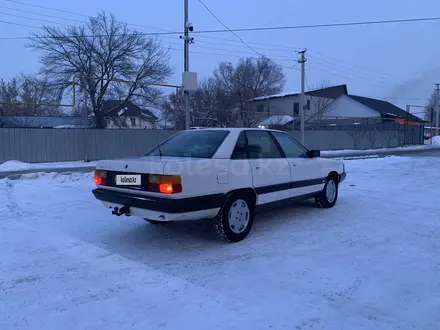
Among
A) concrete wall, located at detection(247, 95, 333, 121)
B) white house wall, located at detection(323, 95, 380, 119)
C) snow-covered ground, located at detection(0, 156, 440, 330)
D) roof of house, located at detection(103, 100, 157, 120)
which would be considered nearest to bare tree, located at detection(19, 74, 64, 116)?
roof of house, located at detection(103, 100, 157, 120)

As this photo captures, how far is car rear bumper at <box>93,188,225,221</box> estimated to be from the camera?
3926mm

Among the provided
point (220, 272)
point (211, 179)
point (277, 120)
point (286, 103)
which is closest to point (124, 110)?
point (277, 120)

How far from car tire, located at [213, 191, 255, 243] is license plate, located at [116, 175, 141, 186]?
3.52 ft

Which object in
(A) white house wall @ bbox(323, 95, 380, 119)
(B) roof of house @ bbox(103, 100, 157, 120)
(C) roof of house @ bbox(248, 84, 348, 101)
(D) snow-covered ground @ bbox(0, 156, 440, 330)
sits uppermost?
(C) roof of house @ bbox(248, 84, 348, 101)

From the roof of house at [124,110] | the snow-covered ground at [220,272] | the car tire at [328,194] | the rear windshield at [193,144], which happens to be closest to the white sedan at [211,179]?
the rear windshield at [193,144]

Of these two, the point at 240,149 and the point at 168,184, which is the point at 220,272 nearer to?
the point at 168,184

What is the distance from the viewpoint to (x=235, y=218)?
461 cm

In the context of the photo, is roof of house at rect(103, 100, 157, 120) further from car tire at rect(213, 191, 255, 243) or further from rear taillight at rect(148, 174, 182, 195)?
rear taillight at rect(148, 174, 182, 195)

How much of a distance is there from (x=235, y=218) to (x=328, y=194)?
8.94 ft

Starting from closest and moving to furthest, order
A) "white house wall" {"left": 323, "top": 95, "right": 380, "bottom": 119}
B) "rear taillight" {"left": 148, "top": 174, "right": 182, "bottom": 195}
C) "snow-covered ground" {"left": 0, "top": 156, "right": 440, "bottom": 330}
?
"snow-covered ground" {"left": 0, "top": 156, "right": 440, "bottom": 330}, "rear taillight" {"left": 148, "top": 174, "right": 182, "bottom": 195}, "white house wall" {"left": 323, "top": 95, "right": 380, "bottom": 119}

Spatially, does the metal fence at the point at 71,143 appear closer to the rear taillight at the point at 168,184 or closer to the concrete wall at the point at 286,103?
the rear taillight at the point at 168,184

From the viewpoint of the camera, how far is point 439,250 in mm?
4352

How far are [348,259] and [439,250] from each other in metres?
1.28

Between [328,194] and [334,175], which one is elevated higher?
[334,175]
